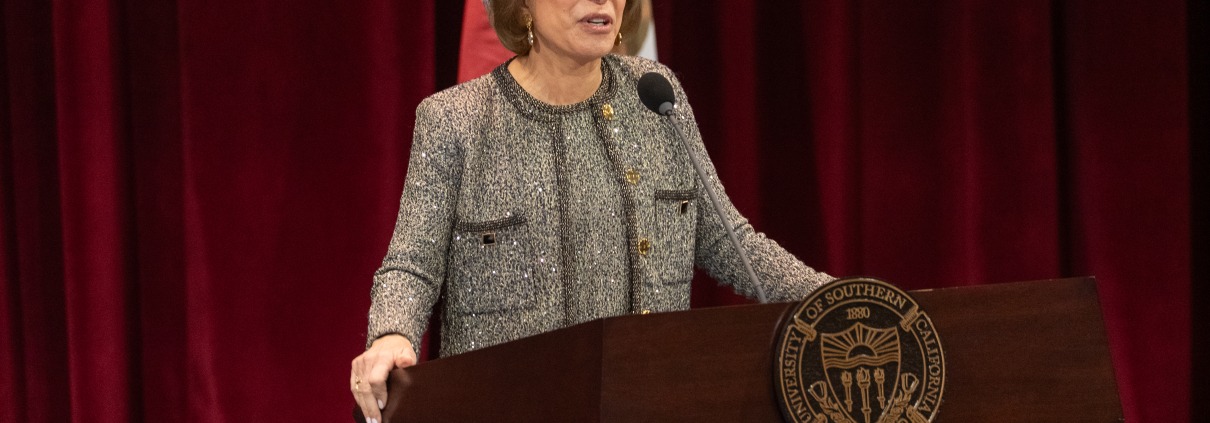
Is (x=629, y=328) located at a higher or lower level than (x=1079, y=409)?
higher

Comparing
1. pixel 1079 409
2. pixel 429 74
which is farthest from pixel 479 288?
pixel 429 74

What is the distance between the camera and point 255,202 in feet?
8.05

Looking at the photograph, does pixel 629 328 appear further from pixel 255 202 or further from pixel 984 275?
pixel 984 275

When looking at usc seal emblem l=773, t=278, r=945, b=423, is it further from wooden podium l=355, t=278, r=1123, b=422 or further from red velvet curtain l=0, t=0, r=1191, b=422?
red velvet curtain l=0, t=0, r=1191, b=422

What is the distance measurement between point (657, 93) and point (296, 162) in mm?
1210

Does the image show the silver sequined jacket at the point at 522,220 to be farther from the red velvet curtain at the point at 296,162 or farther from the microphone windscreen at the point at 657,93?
the red velvet curtain at the point at 296,162

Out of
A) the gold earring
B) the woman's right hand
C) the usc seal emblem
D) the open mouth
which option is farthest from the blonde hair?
the usc seal emblem

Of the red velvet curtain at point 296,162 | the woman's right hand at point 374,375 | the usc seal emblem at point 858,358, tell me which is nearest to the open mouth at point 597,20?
the woman's right hand at point 374,375

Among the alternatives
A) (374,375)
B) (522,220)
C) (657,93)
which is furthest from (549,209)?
(374,375)

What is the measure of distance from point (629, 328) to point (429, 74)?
1558 mm

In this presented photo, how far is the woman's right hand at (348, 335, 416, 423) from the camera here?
131cm

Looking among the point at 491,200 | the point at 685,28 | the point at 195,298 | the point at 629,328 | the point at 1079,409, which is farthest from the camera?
the point at 685,28

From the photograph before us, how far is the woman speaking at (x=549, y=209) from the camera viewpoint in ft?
5.32

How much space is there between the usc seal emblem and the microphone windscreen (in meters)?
0.46
